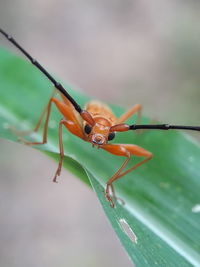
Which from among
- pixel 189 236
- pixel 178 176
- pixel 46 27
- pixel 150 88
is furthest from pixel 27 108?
pixel 46 27

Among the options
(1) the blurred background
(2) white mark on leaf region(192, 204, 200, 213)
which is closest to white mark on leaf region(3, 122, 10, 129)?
(2) white mark on leaf region(192, 204, 200, 213)

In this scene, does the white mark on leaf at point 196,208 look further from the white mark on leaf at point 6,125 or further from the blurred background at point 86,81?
the blurred background at point 86,81

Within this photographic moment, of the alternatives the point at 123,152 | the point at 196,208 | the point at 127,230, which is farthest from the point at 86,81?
the point at 127,230

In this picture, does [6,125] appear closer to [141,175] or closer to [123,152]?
[123,152]

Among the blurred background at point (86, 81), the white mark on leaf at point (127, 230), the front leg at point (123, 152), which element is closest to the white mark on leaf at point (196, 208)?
the front leg at point (123, 152)

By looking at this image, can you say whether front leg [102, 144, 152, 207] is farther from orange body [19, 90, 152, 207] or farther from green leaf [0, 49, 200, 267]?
green leaf [0, 49, 200, 267]

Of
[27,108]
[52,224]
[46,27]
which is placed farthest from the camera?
[46,27]

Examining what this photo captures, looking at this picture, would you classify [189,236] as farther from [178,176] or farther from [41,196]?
[41,196]
